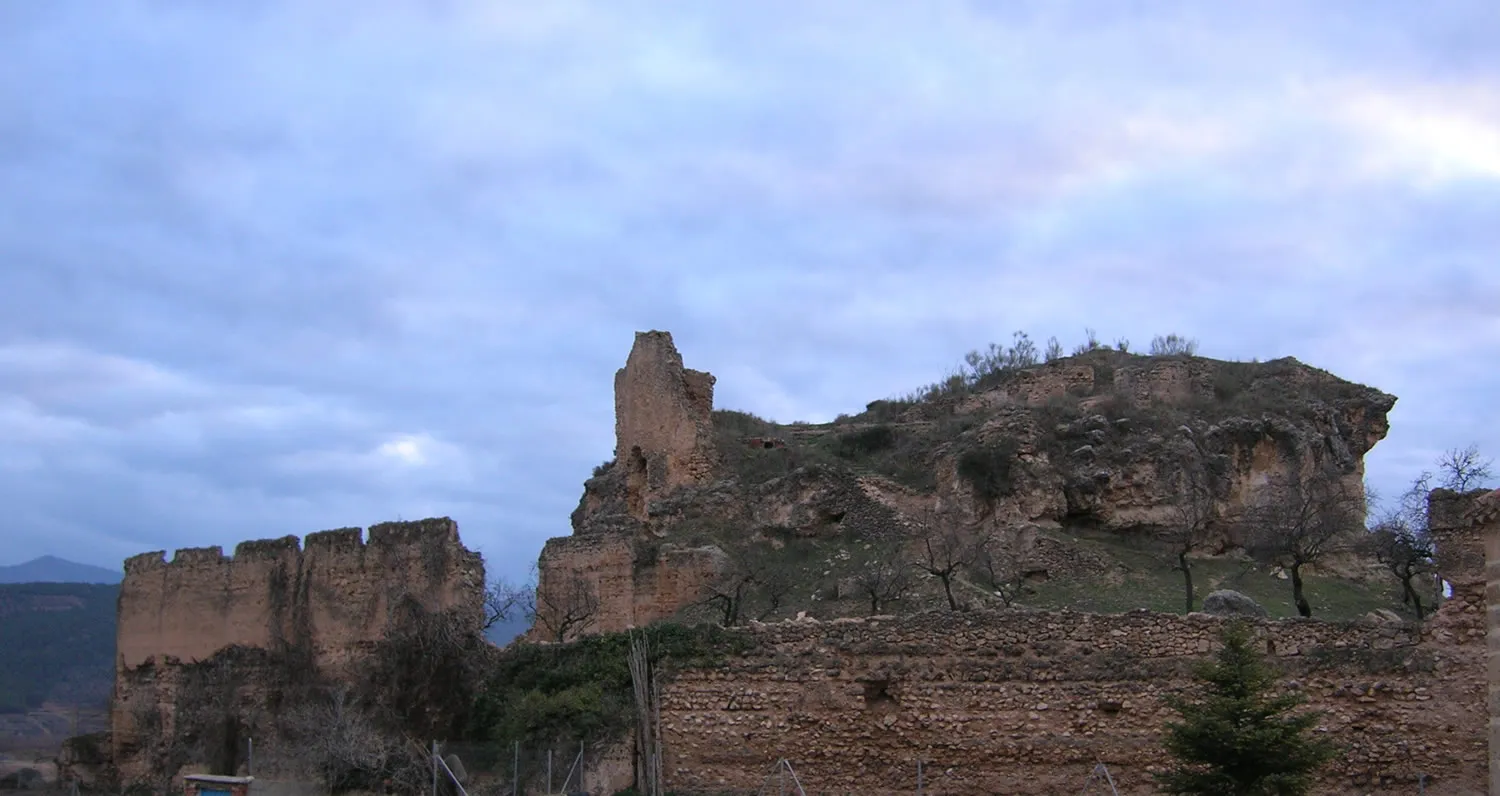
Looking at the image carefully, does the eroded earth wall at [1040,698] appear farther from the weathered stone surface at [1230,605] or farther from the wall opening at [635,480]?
the wall opening at [635,480]

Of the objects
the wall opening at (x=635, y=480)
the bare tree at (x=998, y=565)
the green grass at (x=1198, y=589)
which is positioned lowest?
the green grass at (x=1198, y=589)

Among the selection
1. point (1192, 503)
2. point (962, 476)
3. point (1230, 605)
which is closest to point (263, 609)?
point (962, 476)

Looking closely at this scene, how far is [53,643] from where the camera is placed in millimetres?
68562

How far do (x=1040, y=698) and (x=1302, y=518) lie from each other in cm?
971

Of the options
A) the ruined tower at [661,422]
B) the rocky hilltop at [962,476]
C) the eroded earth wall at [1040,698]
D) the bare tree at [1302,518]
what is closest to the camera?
the eroded earth wall at [1040,698]

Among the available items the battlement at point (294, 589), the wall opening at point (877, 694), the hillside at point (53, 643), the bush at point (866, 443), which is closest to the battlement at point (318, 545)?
the battlement at point (294, 589)

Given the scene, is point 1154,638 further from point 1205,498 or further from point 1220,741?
point 1205,498

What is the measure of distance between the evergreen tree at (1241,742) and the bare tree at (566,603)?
49.3 feet

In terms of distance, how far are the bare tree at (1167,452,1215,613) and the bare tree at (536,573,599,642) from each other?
11.3m

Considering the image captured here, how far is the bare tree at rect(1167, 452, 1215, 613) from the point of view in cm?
2936

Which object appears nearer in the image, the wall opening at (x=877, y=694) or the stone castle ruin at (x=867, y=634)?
the stone castle ruin at (x=867, y=634)

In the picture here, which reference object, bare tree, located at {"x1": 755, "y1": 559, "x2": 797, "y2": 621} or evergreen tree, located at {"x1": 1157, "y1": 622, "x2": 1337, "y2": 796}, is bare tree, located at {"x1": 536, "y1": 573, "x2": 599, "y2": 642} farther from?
evergreen tree, located at {"x1": 1157, "y1": 622, "x2": 1337, "y2": 796}

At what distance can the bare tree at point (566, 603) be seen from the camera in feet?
94.2

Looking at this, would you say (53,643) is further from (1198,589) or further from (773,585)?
(1198,589)
